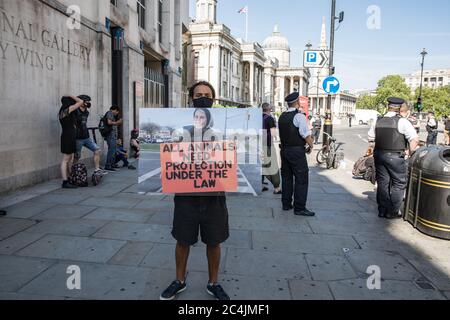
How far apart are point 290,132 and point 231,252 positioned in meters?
2.53

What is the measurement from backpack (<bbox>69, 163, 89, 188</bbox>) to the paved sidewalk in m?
0.89

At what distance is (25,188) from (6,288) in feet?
15.1

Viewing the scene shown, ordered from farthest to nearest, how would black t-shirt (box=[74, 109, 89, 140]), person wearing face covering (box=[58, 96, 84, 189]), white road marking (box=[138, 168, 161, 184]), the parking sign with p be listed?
the parking sign with p
black t-shirt (box=[74, 109, 89, 140])
person wearing face covering (box=[58, 96, 84, 189])
white road marking (box=[138, 168, 161, 184])

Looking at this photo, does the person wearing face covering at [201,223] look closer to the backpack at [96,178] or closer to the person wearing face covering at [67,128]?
the person wearing face covering at [67,128]

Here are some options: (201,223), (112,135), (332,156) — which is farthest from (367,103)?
(201,223)

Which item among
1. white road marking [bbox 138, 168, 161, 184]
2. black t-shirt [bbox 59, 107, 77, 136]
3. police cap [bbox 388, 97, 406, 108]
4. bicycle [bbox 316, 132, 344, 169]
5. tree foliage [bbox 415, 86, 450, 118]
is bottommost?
bicycle [bbox 316, 132, 344, 169]

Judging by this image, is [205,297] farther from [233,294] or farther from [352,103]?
Result: [352,103]

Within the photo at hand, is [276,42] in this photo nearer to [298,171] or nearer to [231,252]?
[298,171]

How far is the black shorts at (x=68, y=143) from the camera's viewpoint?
7605 mm

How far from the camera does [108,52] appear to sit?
454 inches

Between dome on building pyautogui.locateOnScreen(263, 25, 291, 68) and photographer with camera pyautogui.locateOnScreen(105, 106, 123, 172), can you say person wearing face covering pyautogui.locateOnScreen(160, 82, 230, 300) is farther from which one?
dome on building pyautogui.locateOnScreen(263, 25, 291, 68)

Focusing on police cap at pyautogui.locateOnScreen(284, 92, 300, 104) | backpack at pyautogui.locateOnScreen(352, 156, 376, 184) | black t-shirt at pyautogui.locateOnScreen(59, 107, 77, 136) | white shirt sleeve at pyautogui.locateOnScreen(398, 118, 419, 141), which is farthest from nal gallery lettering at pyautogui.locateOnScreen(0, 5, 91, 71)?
backpack at pyautogui.locateOnScreen(352, 156, 376, 184)

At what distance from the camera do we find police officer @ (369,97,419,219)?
5.82 metres

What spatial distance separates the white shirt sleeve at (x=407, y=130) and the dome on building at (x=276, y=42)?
122541 mm
